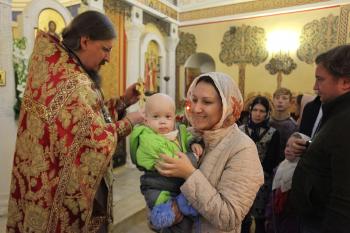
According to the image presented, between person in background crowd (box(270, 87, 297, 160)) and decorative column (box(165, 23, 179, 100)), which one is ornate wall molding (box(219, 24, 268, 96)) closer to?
decorative column (box(165, 23, 179, 100))

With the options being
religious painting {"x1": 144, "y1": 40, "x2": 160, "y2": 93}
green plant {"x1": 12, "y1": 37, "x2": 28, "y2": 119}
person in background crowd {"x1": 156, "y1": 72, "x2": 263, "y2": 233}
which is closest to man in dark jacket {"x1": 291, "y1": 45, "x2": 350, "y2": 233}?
person in background crowd {"x1": 156, "y1": 72, "x2": 263, "y2": 233}

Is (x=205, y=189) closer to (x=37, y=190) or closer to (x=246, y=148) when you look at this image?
(x=246, y=148)

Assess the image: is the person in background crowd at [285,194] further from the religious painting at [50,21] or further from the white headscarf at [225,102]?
the religious painting at [50,21]

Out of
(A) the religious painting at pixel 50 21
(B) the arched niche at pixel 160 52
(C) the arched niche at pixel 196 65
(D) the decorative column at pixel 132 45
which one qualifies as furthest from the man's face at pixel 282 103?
(C) the arched niche at pixel 196 65

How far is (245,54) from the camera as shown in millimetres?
8352

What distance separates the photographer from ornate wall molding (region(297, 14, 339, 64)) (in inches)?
281

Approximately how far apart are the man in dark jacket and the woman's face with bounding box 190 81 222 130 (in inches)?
22.6

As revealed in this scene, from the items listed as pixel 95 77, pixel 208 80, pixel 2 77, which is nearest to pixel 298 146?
pixel 208 80

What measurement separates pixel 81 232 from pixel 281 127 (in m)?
2.49

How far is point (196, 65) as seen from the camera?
9906 millimetres

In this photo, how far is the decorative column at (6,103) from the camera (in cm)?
331

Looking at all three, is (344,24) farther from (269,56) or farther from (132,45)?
(132,45)

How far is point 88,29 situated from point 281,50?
7189 millimetres

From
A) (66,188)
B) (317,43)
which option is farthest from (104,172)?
(317,43)
